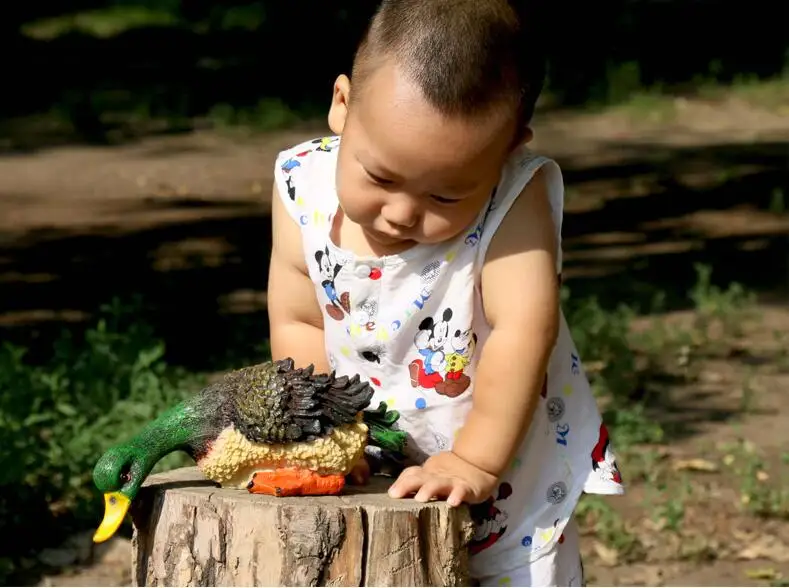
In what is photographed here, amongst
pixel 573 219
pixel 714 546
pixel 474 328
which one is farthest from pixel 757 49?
pixel 474 328

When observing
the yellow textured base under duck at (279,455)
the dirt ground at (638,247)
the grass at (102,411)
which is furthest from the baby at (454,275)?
the grass at (102,411)

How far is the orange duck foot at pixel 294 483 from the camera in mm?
2842

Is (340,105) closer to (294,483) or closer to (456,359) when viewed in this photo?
(456,359)

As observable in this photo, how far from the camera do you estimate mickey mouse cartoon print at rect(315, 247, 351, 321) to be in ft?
10.2

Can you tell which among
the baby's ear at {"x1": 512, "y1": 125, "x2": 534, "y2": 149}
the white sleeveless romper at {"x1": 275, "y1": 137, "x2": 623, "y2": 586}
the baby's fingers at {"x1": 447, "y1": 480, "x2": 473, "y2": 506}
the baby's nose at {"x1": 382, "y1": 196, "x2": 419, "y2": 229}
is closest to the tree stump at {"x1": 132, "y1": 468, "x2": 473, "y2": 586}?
the baby's fingers at {"x1": 447, "y1": 480, "x2": 473, "y2": 506}

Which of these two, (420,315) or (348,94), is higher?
(348,94)

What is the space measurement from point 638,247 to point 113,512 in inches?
221

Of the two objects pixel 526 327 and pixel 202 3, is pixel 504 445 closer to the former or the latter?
pixel 526 327

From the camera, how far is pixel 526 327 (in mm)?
2924

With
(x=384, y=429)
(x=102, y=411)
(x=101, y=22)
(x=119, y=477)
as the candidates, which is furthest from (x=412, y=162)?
(x=101, y=22)

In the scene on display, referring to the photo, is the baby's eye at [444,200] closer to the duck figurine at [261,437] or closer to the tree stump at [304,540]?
the duck figurine at [261,437]

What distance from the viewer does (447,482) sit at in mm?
2889

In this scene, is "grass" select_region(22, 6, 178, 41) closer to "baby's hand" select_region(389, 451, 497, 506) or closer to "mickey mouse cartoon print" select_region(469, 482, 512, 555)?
"mickey mouse cartoon print" select_region(469, 482, 512, 555)

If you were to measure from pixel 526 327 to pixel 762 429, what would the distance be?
9.99 feet
